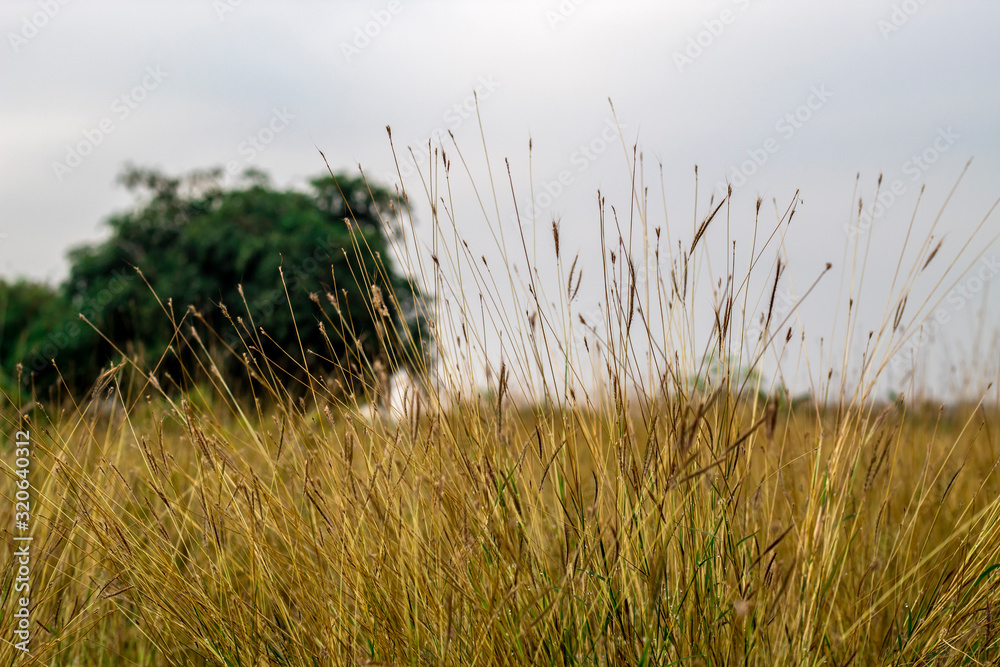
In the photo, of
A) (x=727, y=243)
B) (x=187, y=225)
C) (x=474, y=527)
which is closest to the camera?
(x=474, y=527)

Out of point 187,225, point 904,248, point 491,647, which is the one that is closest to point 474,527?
point 491,647

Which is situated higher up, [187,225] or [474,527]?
[187,225]

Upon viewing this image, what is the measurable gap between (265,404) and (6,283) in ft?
30.6

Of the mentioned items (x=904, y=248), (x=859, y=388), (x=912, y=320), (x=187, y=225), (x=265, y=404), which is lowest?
(x=265, y=404)

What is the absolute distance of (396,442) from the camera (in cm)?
198

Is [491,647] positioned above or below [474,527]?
below

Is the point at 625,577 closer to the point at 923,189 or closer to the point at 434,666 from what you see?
the point at 434,666

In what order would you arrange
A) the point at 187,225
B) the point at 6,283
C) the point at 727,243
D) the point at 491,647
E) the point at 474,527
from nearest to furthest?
1. the point at 491,647
2. the point at 474,527
3. the point at 727,243
4. the point at 187,225
5. the point at 6,283

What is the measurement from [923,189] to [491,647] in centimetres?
170

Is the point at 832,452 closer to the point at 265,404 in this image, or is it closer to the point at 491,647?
the point at 491,647

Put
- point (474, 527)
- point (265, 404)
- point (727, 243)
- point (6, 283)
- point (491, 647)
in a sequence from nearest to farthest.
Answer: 1. point (491, 647)
2. point (474, 527)
3. point (727, 243)
4. point (265, 404)
5. point (6, 283)

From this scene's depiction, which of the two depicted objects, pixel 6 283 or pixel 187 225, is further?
pixel 6 283

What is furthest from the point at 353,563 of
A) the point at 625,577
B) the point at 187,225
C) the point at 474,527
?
the point at 187,225

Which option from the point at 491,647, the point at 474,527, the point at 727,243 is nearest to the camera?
the point at 491,647
